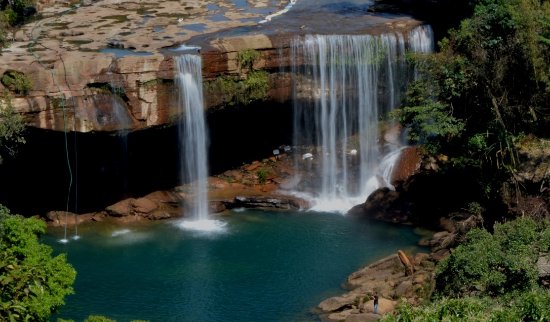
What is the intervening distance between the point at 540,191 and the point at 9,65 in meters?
19.7

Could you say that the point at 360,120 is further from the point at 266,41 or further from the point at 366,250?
the point at 366,250

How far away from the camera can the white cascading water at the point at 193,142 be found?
31734mm

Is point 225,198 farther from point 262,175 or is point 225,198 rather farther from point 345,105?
point 345,105

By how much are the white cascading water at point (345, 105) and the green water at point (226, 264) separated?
11.3ft

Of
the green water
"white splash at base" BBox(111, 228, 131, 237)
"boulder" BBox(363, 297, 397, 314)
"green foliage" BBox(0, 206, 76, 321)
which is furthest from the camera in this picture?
"white splash at base" BBox(111, 228, 131, 237)

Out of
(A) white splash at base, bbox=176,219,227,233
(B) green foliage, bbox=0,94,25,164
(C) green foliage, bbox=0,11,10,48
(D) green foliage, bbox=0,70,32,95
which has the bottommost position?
(A) white splash at base, bbox=176,219,227,233

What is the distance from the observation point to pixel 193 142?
3344cm

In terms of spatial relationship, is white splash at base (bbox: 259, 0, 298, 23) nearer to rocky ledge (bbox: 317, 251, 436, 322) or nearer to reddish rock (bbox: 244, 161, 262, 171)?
reddish rock (bbox: 244, 161, 262, 171)

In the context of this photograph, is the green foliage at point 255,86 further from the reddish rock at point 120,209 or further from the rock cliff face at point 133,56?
the reddish rock at point 120,209

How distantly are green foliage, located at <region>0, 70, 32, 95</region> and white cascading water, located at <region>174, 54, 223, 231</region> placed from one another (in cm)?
583

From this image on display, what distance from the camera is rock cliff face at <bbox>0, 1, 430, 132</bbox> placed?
1161 inches

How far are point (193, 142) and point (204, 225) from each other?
3.68 meters

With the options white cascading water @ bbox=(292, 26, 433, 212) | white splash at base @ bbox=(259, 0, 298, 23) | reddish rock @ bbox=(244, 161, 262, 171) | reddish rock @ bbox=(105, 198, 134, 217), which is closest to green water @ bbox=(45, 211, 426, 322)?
reddish rock @ bbox=(105, 198, 134, 217)

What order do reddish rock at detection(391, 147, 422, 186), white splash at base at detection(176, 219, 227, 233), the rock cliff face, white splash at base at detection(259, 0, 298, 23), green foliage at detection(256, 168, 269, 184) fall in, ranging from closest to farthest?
the rock cliff face, white splash at base at detection(176, 219, 227, 233), reddish rock at detection(391, 147, 422, 186), green foliage at detection(256, 168, 269, 184), white splash at base at detection(259, 0, 298, 23)
